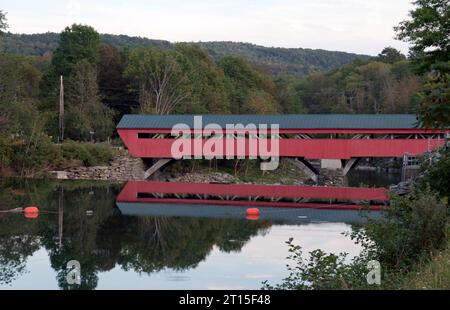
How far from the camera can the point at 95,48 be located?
4647 centimetres

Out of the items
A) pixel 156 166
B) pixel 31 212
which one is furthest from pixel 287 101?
pixel 31 212

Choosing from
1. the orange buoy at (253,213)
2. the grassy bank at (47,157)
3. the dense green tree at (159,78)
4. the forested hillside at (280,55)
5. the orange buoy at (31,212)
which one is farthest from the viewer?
the forested hillside at (280,55)

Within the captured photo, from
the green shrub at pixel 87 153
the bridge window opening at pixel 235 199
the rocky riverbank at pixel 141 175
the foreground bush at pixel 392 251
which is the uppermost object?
the foreground bush at pixel 392 251

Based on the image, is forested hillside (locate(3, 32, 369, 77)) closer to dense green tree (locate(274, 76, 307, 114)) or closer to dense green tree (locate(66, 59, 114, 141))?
dense green tree (locate(274, 76, 307, 114))

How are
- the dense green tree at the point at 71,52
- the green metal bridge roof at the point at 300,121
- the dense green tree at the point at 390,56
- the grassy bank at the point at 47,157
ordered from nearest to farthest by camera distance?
the green metal bridge roof at the point at 300,121 → the grassy bank at the point at 47,157 → the dense green tree at the point at 71,52 → the dense green tree at the point at 390,56

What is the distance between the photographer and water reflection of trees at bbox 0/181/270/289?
1249 centimetres

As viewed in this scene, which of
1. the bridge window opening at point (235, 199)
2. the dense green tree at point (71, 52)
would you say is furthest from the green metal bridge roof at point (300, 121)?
the dense green tree at point (71, 52)

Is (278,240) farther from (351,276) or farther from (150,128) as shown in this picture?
(150,128)

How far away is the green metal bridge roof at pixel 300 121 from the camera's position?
104 feet

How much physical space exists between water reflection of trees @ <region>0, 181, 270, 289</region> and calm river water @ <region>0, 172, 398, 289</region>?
0.02m

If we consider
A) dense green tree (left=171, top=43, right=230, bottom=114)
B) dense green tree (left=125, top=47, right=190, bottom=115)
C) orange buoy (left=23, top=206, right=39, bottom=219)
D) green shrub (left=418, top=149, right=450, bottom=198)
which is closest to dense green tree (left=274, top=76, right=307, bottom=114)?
dense green tree (left=171, top=43, right=230, bottom=114)

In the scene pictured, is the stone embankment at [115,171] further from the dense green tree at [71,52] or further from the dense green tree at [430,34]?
the dense green tree at [430,34]

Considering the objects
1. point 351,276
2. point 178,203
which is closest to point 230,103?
point 178,203

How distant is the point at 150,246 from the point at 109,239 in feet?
3.63
